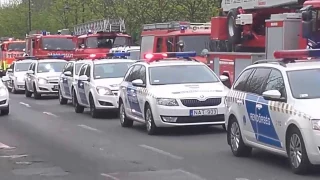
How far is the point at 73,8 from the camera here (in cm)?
5772

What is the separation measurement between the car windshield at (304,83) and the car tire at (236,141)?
176 cm

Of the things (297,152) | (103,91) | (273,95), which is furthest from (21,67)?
(297,152)

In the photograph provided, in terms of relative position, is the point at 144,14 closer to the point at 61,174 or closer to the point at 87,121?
the point at 87,121

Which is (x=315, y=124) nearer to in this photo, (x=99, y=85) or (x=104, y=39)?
(x=99, y=85)

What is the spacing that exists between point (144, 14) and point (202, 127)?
27.5m

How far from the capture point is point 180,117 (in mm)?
16141

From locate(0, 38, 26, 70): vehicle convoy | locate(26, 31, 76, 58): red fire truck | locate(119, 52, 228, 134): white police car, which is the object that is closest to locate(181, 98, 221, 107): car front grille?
locate(119, 52, 228, 134): white police car

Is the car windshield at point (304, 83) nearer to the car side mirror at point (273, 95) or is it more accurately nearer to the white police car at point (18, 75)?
the car side mirror at point (273, 95)

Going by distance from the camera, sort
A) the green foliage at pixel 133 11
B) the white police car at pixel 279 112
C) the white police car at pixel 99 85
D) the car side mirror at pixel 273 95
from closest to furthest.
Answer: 1. the white police car at pixel 279 112
2. the car side mirror at pixel 273 95
3. the white police car at pixel 99 85
4. the green foliage at pixel 133 11

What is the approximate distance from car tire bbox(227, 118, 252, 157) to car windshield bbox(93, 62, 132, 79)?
939cm

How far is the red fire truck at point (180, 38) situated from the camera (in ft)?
85.6

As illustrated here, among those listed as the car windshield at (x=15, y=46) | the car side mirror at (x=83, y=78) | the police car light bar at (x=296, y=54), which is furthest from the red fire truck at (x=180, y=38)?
the car windshield at (x=15, y=46)

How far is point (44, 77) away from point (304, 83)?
2183 cm

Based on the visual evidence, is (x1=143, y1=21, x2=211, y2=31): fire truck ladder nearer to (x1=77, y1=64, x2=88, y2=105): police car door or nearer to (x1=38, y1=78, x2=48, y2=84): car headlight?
(x1=77, y1=64, x2=88, y2=105): police car door
